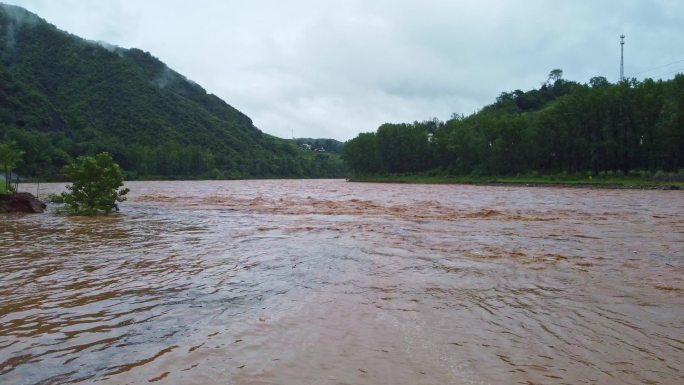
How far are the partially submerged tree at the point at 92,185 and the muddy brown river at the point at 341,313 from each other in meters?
9.69

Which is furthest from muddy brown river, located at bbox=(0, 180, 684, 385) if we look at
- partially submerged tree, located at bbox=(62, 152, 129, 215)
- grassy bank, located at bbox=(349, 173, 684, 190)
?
grassy bank, located at bbox=(349, 173, 684, 190)

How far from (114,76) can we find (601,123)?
165 meters

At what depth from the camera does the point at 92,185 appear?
20188mm

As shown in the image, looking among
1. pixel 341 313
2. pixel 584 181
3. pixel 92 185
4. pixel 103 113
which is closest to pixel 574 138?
pixel 584 181

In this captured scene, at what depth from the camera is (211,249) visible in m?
10.2

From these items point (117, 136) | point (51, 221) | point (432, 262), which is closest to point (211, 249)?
point (432, 262)

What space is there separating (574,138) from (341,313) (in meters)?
78.3

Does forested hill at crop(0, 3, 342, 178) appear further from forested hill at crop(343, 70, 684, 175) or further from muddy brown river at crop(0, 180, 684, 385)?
muddy brown river at crop(0, 180, 684, 385)

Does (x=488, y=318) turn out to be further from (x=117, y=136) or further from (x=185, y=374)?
(x=117, y=136)

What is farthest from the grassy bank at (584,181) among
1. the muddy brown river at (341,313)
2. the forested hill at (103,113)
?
the forested hill at (103,113)

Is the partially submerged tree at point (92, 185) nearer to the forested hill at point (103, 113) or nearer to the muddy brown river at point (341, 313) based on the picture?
the muddy brown river at point (341, 313)

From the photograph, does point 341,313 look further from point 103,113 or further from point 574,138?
point 103,113

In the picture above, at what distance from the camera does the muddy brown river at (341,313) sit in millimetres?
3695

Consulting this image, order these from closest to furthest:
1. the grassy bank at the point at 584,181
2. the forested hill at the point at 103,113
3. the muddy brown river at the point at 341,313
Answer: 1. the muddy brown river at the point at 341,313
2. the grassy bank at the point at 584,181
3. the forested hill at the point at 103,113
